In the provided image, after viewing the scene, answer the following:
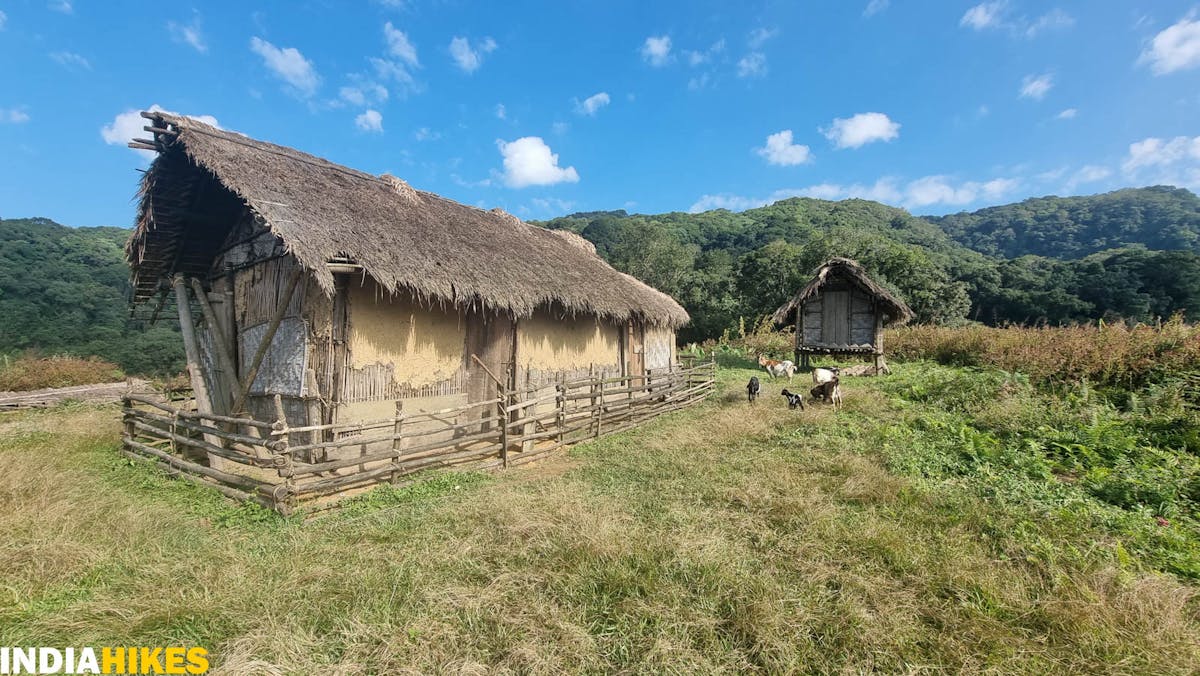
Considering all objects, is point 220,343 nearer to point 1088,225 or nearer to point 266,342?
point 266,342

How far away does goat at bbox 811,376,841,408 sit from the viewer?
8.98 metres

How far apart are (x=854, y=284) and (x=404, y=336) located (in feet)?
44.2

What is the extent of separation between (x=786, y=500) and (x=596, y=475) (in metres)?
2.38

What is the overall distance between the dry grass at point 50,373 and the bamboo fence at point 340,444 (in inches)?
382

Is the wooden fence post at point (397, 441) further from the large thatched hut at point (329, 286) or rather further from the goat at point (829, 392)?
the goat at point (829, 392)

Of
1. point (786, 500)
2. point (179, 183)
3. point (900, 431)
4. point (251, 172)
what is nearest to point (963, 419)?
point (900, 431)

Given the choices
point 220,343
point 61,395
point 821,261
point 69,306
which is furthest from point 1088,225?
point 69,306

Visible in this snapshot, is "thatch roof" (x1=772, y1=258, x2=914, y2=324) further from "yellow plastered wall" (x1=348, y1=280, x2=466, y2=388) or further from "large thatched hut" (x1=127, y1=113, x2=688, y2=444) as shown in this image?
"yellow plastered wall" (x1=348, y1=280, x2=466, y2=388)

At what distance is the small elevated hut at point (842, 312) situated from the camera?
46.9 ft

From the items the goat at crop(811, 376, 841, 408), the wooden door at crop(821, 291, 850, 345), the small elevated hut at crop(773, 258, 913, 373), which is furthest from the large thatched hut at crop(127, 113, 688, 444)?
the wooden door at crop(821, 291, 850, 345)

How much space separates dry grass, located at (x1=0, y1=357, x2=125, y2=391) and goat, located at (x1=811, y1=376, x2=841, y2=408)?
20.0m

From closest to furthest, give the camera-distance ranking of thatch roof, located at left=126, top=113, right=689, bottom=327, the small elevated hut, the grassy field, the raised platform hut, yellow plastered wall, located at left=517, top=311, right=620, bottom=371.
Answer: the grassy field → the raised platform hut → thatch roof, located at left=126, top=113, right=689, bottom=327 → yellow plastered wall, located at left=517, top=311, right=620, bottom=371 → the small elevated hut

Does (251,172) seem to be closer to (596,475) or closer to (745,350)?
(596,475)

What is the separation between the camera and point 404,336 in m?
7.15
